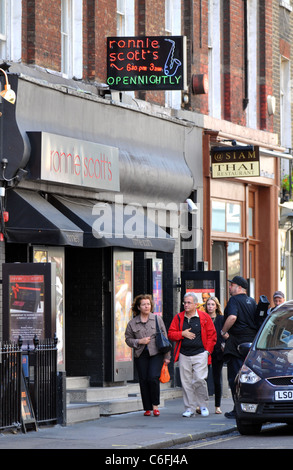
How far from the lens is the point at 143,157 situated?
20938 millimetres

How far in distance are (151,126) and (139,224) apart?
2.39 metres

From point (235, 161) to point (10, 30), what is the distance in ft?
23.7

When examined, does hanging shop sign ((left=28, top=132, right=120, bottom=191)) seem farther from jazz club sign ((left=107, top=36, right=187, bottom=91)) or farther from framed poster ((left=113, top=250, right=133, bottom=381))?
jazz club sign ((left=107, top=36, right=187, bottom=91))

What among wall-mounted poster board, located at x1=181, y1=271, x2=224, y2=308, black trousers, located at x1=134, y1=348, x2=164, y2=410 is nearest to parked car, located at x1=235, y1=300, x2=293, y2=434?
black trousers, located at x1=134, y1=348, x2=164, y2=410

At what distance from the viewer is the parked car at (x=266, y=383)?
48.4 ft

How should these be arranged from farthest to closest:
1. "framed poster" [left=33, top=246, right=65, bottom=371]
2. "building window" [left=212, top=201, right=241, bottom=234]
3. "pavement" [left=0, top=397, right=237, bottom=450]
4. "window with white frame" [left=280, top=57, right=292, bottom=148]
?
"window with white frame" [left=280, top=57, right=292, bottom=148]
"building window" [left=212, top=201, right=241, bottom=234]
"framed poster" [left=33, top=246, right=65, bottom=371]
"pavement" [left=0, top=397, right=237, bottom=450]

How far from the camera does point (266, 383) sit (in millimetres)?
14875

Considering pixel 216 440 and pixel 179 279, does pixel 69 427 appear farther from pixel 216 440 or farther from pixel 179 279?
pixel 179 279

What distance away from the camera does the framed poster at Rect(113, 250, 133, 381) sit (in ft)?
63.2

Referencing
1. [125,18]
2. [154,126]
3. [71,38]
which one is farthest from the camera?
[125,18]

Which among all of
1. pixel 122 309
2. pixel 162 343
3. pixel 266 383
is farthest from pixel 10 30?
pixel 266 383

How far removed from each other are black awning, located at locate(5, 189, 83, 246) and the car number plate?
3.95m

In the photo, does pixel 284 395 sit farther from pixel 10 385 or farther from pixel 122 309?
pixel 122 309

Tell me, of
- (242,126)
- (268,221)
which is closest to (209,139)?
(242,126)
